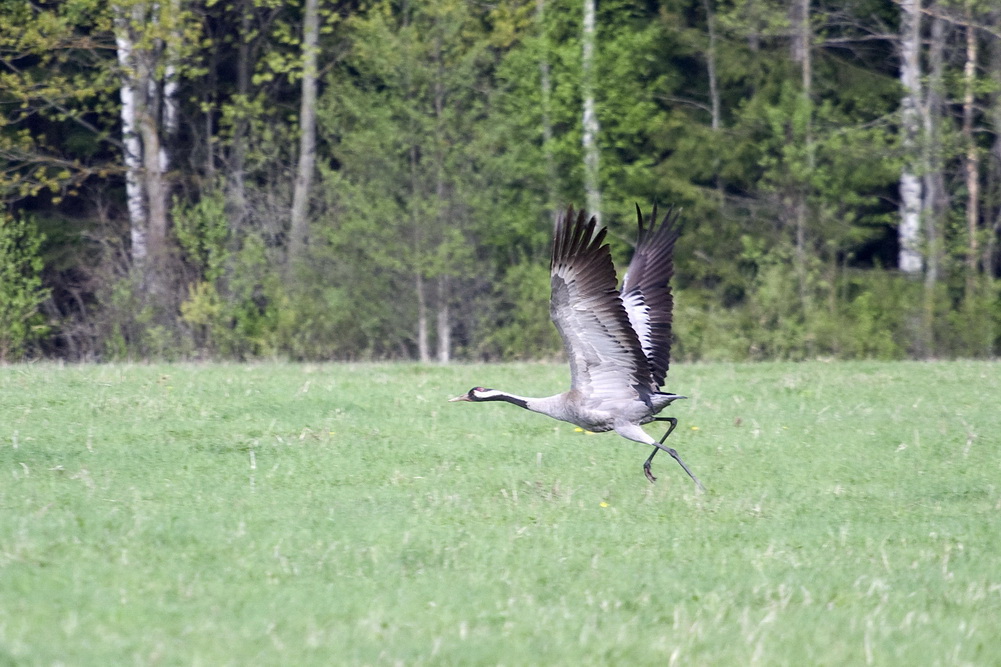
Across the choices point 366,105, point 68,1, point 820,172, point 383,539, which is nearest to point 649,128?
point 820,172

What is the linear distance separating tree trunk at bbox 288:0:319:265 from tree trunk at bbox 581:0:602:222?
541 centimetres

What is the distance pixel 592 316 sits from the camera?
901 centimetres

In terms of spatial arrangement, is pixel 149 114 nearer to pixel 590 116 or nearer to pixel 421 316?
pixel 421 316

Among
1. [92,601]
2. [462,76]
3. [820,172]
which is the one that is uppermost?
[462,76]

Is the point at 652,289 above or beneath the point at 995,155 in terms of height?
beneath

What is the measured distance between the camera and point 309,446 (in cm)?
982

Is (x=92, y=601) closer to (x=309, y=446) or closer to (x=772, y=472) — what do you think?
(x=309, y=446)

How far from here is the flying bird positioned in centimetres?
878

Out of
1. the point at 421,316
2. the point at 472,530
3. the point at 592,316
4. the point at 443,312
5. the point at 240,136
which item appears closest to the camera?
the point at 472,530

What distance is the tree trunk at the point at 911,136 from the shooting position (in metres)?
24.1

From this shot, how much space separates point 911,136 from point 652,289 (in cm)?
Result: 1542

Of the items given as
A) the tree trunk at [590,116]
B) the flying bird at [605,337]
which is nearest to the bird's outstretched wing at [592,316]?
the flying bird at [605,337]

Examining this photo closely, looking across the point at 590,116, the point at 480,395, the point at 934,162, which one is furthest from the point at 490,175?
the point at 480,395

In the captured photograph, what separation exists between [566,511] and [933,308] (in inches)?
Result: 707
